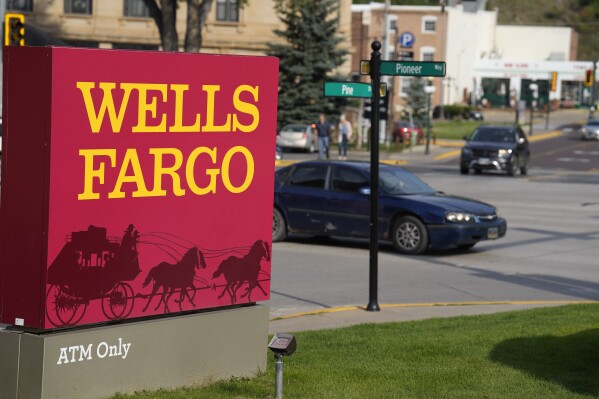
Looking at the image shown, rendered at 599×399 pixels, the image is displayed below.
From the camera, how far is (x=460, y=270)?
17.4 metres

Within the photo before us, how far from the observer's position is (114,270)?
24.6 feet

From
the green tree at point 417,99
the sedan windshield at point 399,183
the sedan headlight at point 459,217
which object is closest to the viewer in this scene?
the sedan headlight at point 459,217

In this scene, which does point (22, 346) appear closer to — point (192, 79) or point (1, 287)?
point (1, 287)

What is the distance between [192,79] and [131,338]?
1.83 m

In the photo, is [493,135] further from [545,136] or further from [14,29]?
[545,136]

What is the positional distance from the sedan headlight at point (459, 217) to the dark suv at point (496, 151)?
21278 millimetres

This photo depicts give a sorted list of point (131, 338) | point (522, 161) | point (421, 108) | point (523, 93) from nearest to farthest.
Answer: point (131, 338) < point (522, 161) < point (421, 108) < point (523, 93)

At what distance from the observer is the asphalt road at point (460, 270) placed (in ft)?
48.3

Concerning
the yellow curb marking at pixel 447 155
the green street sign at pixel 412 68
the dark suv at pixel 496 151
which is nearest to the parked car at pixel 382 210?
the green street sign at pixel 412 68

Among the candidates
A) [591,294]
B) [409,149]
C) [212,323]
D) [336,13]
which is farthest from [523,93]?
[212,323]

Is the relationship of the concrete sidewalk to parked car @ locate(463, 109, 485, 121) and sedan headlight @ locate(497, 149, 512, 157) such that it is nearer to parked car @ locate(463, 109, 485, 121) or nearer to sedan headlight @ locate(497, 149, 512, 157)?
sedan headlight @ locate(497, 149, 512, 157)

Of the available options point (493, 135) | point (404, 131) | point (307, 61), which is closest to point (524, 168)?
point (493, 135)

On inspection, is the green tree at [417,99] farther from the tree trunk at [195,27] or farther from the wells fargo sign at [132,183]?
the wells fargo sign at [132,183]

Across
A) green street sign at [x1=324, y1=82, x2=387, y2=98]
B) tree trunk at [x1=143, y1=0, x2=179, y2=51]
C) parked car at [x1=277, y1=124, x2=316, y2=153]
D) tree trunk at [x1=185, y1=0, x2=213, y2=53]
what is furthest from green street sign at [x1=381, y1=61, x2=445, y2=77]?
parked car at [x1=277, y1=124, x2=316, y2=153]
